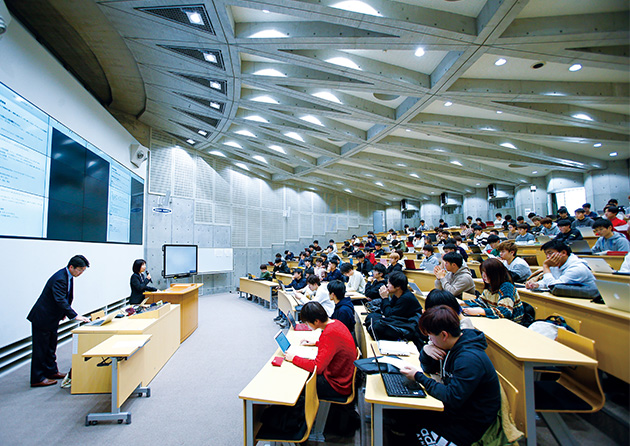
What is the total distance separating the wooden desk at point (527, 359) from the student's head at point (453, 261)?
5.23ft

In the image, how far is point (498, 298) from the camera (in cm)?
331

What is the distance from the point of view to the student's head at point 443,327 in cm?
197

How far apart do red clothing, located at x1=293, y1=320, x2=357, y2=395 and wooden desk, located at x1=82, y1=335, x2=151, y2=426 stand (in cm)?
189

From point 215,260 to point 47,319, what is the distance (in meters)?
7.47

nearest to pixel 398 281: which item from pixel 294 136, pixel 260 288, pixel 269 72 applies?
pixel 269 72

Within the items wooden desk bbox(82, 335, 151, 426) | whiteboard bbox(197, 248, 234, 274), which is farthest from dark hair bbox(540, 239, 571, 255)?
whiteboard bbox(197, 248, 234, 274)

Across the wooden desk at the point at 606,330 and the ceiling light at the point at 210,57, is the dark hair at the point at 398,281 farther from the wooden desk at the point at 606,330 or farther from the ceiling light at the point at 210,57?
the ceiling light at the point at 210,57

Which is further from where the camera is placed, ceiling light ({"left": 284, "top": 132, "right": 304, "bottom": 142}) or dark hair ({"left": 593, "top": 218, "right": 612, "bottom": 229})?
ceiling light ({"left": 284, "top": 132, "right": 304, "bottom": 142})

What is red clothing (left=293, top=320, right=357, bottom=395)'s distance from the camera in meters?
2.54

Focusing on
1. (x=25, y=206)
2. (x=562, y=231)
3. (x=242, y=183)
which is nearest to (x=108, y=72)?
(x=25, y=206)

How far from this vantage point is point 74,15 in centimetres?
489

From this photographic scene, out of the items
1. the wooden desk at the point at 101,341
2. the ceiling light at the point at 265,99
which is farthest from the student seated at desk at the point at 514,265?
the ceiling light at the point at 265,99

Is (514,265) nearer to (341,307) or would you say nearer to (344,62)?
(341,307)

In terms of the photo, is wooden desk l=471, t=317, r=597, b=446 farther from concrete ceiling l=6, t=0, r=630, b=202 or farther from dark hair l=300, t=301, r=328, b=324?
concrete ceiling l=6, t=0, r=630, b=202
